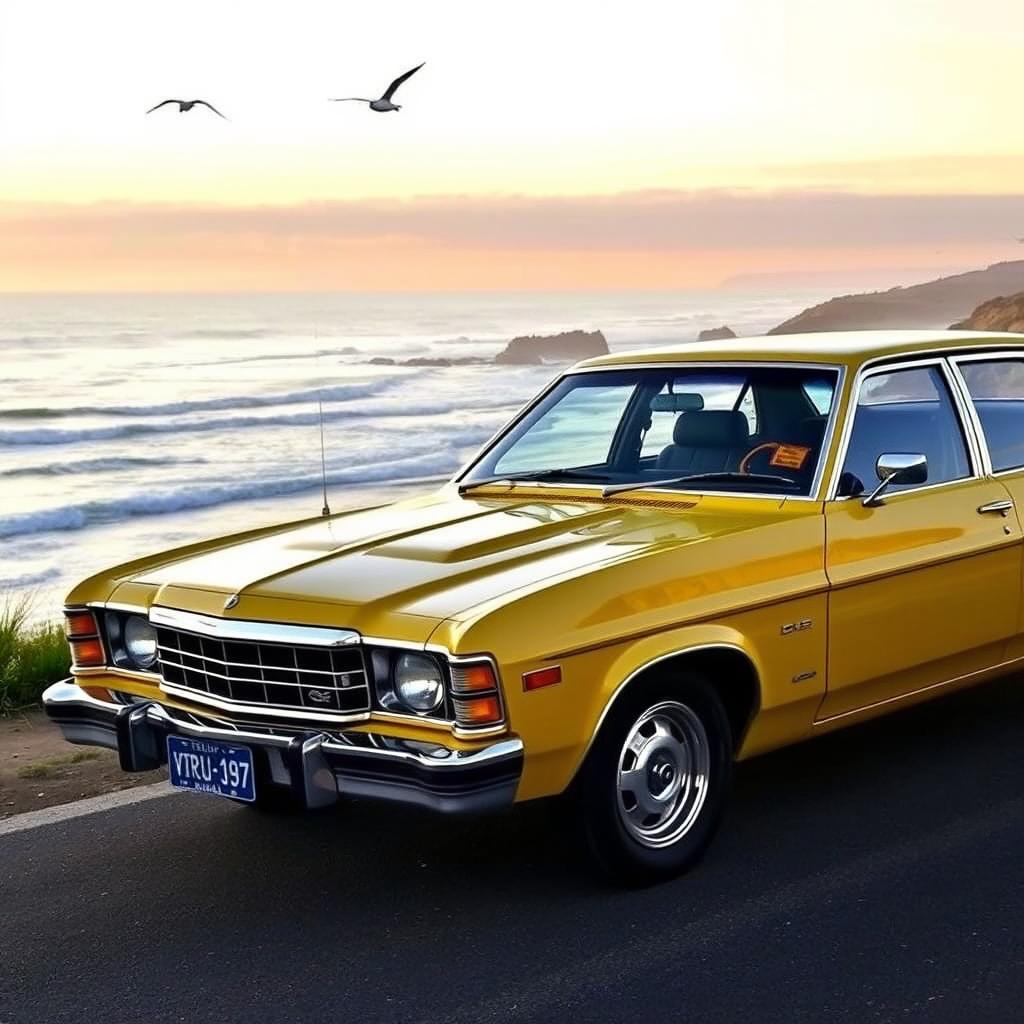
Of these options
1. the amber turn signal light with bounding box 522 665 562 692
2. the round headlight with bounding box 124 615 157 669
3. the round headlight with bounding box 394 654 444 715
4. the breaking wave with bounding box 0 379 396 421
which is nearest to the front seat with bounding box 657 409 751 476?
the amber turn signal light with bounding box 522 665 562 692

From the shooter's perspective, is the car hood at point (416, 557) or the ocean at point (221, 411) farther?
the ocean at point (221, 411)

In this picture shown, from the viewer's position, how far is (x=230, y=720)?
5047 mm

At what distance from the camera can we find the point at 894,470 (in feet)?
18.8

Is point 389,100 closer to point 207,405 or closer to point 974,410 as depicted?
point 974,410

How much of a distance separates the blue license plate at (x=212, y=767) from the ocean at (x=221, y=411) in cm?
1259

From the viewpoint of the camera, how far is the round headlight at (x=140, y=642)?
5.48m

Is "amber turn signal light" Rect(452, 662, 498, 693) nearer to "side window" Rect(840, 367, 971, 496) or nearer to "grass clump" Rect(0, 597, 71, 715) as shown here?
"side window" Rect(840, 367, 971, 496)

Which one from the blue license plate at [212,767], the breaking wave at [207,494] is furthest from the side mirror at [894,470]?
the breaking wave at [207,494]

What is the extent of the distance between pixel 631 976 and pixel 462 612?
1116mm

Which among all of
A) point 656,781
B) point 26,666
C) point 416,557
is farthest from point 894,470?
point 26,666

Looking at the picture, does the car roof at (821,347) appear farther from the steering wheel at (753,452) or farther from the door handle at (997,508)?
the door handle at (997,508)

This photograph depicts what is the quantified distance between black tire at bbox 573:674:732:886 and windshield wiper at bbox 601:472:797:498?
1.01 metres

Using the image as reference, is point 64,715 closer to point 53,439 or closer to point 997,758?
point 997,758

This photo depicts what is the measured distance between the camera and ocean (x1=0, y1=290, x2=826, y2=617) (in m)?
28.1
